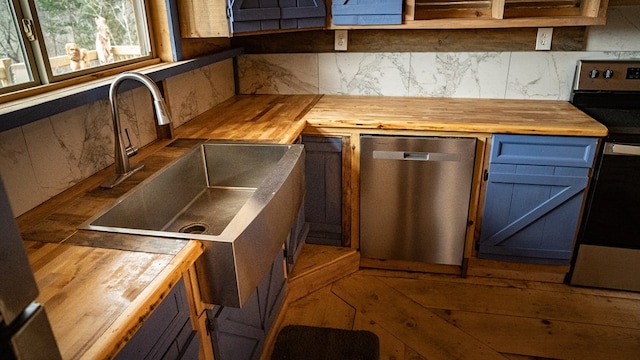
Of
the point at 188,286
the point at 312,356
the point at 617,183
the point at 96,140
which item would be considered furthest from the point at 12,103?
the point at 617,183

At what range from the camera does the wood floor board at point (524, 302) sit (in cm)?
213

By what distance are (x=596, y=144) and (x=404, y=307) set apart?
3.96ft

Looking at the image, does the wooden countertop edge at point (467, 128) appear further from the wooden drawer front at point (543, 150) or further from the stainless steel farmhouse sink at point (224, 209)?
the stainless steel farmhouse sink at point (224, 209)

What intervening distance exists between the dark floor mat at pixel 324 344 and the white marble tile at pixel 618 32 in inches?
79.7

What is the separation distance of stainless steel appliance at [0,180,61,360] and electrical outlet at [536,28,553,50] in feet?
8.71

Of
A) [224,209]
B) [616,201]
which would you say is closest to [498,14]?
[616,201]

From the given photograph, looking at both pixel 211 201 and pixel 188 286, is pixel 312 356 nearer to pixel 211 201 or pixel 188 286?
pixel 211 201

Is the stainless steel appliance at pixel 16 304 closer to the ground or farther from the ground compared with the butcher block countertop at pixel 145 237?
farther from the ground

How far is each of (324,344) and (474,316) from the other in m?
0.78

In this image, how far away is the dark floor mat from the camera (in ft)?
6.20

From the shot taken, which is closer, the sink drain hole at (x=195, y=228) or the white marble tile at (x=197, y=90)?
the sink drain hole at (x=195, y=228)

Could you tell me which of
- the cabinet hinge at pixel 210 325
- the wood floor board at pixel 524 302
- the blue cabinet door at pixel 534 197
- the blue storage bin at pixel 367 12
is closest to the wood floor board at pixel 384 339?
the wood floor board at pixel 524 302

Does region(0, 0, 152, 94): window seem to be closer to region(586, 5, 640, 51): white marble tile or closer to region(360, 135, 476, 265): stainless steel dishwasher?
region(360, 135, 476, 265): stainless steel dishwasher

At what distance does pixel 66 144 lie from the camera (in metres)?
1.45
